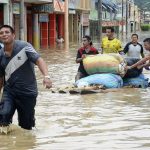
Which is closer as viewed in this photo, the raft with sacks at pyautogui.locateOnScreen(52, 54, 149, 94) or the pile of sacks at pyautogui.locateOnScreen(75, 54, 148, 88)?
the raft with sacks at pyautogui.locateOnScreen(52, 54, 149, 94)

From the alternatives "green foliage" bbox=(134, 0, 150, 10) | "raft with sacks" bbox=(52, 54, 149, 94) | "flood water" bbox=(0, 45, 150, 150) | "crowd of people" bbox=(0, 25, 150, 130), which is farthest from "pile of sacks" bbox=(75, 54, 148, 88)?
"green foliage" bbox=(134, 0, 150, 10)

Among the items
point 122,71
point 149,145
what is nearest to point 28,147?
point 149,145

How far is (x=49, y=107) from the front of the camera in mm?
10617

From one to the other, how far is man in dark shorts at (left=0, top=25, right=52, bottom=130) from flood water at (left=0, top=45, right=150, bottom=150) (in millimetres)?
362

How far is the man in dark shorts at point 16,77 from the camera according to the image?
7.19 m

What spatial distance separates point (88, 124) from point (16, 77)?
5.73 ft

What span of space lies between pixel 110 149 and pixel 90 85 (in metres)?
6.32

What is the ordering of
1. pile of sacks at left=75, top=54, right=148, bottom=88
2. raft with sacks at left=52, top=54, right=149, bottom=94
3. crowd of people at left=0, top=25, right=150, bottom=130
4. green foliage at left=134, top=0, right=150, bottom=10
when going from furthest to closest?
green foliage at left=134, top=0, right=150, bottom=10, pile of sacks at left=75, top=54, right=148, bottom=88, raft with sacks at left=52, top=54, right=149, bottom=94, crowd of people at left=0, top=25, right=150, bottom=130

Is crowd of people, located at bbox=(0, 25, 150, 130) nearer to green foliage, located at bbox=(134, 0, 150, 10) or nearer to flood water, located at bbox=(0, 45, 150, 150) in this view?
flood water, located at bbox=(0, 45, 150, 150)

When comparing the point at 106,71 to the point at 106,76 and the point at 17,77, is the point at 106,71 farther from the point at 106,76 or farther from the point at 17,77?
the point at 17,77

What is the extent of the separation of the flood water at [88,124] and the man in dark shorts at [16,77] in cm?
36

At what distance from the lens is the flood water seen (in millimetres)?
7011

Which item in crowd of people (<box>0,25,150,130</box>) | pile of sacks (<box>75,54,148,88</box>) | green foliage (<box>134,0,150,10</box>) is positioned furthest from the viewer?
green foliage (<box>134,0,150,10</box>)

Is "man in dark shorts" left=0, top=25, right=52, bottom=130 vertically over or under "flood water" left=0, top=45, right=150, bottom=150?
over
